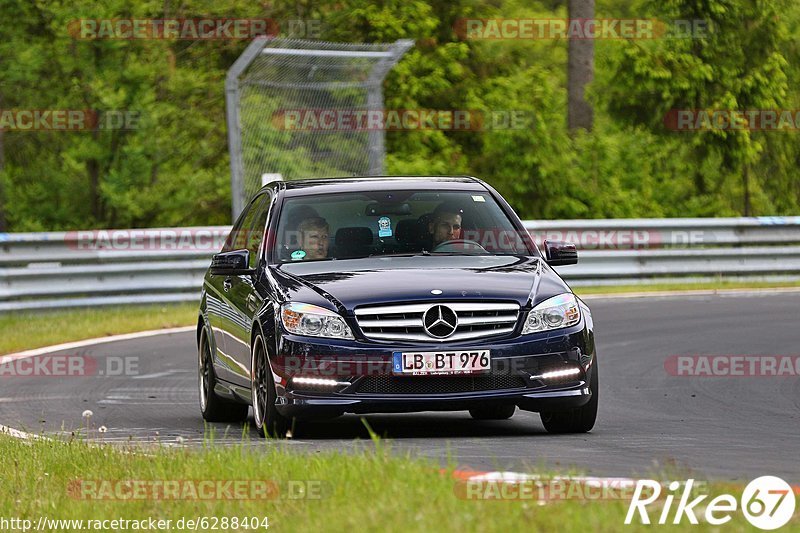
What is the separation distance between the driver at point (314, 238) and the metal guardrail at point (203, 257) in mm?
10584

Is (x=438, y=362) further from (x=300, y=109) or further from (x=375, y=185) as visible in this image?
(x=300, y=109)

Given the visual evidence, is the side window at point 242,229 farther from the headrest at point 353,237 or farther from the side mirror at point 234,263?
the headrest at point 353,237

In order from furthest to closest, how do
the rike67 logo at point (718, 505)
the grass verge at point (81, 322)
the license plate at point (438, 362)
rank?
the grass verge at point (81, 322) < the license plate at point (438, 362) < the rike67 logo at point (718, 505)

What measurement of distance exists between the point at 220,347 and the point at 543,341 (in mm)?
2817

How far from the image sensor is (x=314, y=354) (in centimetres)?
959

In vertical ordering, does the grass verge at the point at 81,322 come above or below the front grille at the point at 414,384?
below

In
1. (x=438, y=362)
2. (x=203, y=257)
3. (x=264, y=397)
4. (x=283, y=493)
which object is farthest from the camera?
(x=203, y=257)

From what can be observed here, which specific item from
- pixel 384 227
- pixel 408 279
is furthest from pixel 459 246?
pixel 408 279

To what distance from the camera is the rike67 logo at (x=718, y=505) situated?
19.5 ft

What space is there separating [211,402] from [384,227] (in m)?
1.94

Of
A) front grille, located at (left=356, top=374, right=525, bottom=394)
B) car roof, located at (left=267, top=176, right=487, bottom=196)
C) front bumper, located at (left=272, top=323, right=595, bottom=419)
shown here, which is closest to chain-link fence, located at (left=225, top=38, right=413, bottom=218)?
car roof, located at (left=267, top=176, right=487, bottom=196)

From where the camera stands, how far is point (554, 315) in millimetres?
9797

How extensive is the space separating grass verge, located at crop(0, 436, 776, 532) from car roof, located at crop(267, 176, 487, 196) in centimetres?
271

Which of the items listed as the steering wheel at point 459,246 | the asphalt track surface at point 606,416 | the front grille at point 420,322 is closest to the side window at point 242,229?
the asphalt track surface at point 606,416
